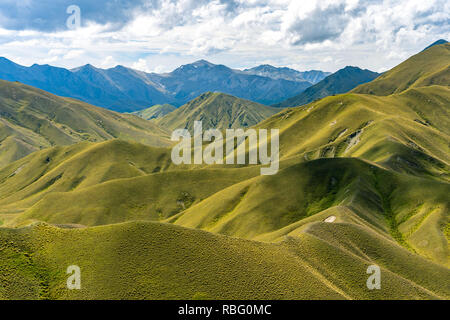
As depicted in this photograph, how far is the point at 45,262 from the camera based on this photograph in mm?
64875

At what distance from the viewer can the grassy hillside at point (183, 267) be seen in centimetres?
5806

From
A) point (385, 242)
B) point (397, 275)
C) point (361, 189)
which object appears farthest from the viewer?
point (361, 189)

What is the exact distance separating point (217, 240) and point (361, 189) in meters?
86.7

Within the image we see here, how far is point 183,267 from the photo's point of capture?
62.1m

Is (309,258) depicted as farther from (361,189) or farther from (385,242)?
(361,189)

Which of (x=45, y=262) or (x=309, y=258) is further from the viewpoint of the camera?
(x=309, y=258)

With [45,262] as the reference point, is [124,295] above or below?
below

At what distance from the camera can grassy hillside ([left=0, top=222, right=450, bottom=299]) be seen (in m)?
58.1
